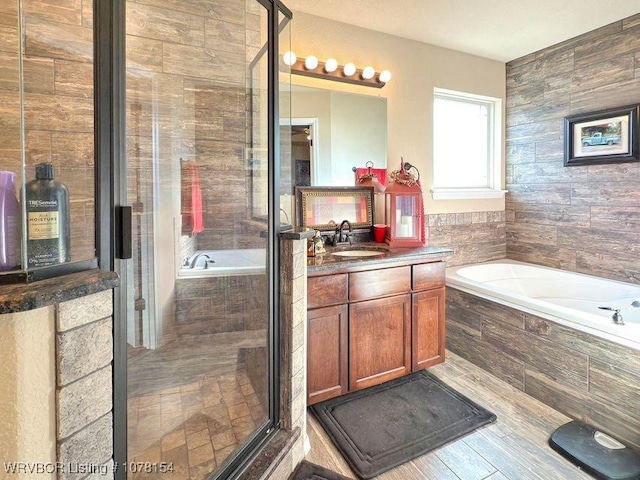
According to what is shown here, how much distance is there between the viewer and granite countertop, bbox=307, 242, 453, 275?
2.00 m

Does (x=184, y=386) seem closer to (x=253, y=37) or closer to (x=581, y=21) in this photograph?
(x=253, y=37)

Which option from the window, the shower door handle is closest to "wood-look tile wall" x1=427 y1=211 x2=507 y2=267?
the window

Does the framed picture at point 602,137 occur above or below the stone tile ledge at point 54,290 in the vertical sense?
above

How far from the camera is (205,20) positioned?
1.91 m

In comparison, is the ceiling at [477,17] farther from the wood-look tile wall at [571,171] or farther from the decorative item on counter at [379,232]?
the decorative item on counter at [379,232]

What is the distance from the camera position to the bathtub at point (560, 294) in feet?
6.23

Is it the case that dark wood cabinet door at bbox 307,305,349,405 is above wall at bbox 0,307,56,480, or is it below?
below

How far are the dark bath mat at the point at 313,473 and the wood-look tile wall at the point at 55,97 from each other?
1.36 meters

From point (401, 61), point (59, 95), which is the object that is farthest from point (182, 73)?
point (401, 61)

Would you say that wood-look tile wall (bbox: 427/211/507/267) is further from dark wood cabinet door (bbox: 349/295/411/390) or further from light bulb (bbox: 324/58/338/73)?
light bulb (bbox: 324/58/338/73)

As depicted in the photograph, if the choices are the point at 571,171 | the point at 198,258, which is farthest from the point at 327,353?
the point at 571,171

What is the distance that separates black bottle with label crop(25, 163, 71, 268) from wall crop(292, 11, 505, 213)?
202 centimetres

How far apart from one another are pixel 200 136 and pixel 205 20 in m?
0.63

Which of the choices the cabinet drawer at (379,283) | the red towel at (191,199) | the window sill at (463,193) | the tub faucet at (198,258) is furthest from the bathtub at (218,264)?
the window sill at (463,193)
